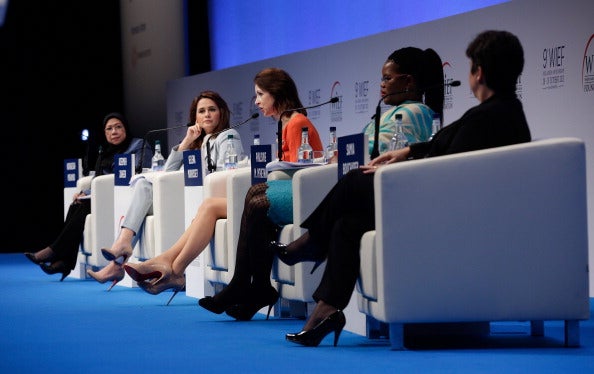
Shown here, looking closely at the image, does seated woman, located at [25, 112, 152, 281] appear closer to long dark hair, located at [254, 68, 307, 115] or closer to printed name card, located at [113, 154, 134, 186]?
printed name card, located at [113, 154, 134, 186]

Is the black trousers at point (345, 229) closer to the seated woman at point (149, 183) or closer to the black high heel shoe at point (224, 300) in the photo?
the black high heel shoe at point (224, 300)

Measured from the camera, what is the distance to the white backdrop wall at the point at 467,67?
5188mm

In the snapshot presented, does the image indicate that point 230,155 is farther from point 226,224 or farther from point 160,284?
point 160,284

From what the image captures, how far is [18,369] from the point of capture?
2.98 metres

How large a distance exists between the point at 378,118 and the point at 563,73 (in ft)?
6.82

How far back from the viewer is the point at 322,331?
10.9 feet

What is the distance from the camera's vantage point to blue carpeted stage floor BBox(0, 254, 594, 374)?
9.54ft

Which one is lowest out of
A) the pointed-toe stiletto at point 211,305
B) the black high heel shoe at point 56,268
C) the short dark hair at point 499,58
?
the black high heel shoe at point 56,268

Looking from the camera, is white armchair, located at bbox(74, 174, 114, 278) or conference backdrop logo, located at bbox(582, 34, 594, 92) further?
white armchair, located at bbox(74, 174, 114, 278)

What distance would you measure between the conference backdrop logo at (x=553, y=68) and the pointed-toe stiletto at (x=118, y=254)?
2.42 meters

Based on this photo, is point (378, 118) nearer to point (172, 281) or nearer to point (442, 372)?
point (442, 372)

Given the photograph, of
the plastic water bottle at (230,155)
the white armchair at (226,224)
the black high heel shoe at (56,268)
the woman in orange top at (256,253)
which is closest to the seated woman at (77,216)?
the black high heel shoe at (56,268)

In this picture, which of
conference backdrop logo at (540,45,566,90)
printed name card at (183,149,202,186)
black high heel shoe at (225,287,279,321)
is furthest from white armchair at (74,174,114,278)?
conference backdrop logo at (540,45,566,90)

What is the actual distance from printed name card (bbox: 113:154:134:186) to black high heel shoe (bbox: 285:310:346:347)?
3.33m
